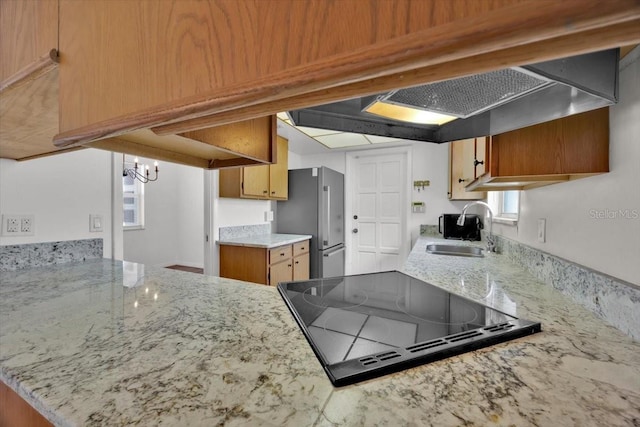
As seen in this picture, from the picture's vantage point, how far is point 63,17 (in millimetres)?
570

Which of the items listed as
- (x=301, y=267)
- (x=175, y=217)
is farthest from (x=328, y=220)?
(x=175, y=217)

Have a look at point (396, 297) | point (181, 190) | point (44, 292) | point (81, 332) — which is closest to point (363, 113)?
point (396, 297)

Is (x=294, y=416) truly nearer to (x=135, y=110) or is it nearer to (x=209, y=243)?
(x=135, y=110)

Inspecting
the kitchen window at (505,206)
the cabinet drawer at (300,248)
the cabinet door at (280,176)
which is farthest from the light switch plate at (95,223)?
the kitchen window at (505,206)

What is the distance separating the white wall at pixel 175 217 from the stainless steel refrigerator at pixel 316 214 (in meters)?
2.38

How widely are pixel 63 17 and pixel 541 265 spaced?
1.88 meters

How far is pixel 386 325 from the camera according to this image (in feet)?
2.45

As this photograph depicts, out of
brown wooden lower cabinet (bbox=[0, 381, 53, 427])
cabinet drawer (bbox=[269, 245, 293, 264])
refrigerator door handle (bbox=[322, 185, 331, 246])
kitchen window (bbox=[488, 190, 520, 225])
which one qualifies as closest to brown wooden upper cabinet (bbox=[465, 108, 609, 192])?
kitchen window (bbox=[488, 190, 520, 225])

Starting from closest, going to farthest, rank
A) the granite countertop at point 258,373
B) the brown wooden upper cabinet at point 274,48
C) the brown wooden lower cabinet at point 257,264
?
the brown wooden upper cabinet at point 274,48 < the granite countertop at point 258,373 < the brown wooden lower cabinet at point 257,264

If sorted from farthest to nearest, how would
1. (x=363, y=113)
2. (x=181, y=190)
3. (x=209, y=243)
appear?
1. (x=181, y=190)
2. (x=209, y=243)
3. (x=363, y=113)

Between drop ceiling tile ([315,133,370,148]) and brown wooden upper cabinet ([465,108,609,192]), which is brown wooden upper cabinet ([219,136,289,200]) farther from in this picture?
brown wooden upper cabinet ([465,108,609,192])

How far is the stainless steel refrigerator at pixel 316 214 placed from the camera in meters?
3.22

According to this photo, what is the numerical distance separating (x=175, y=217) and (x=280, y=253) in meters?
3.52

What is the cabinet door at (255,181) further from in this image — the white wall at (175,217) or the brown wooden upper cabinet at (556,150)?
the white wall at (175,217)
